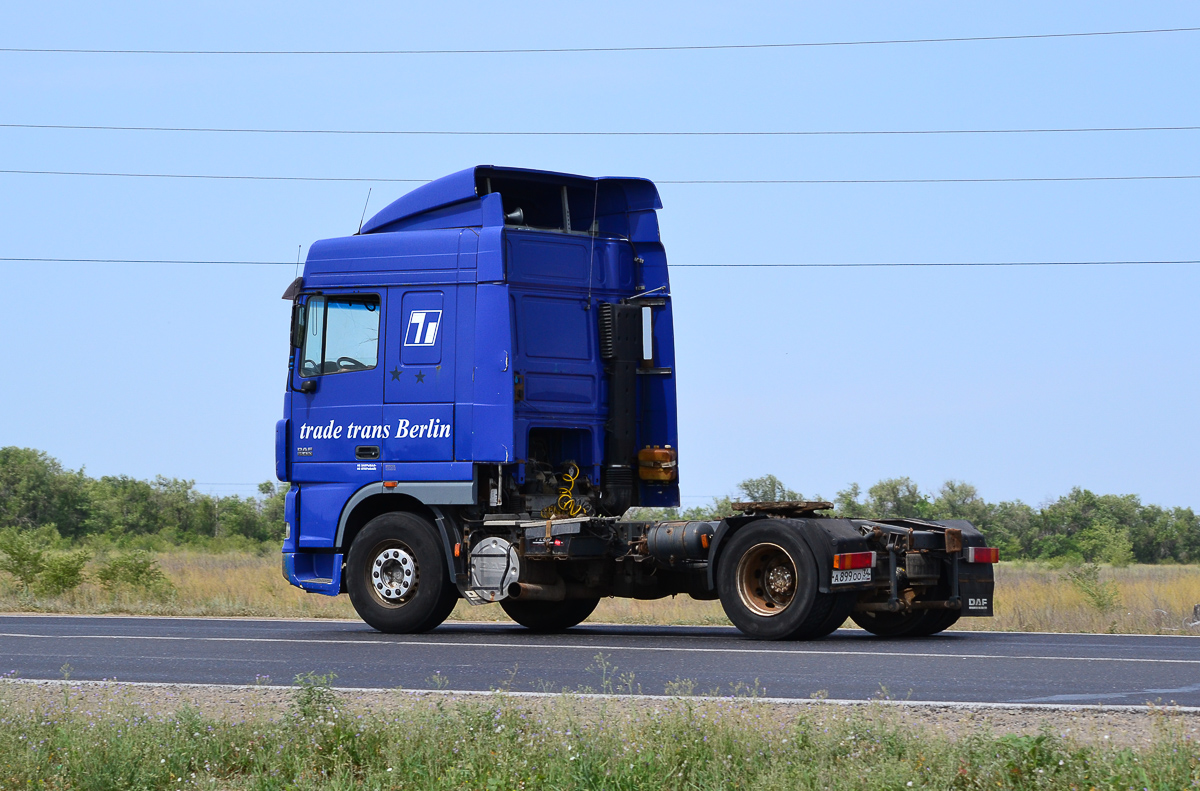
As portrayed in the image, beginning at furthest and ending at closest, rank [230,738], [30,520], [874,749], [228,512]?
[228,512] → [30,520] → [230,738] → [874,749]

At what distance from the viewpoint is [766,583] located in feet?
41.7

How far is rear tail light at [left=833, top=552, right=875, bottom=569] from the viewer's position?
12023 millimetres

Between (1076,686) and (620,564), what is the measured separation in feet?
19.8

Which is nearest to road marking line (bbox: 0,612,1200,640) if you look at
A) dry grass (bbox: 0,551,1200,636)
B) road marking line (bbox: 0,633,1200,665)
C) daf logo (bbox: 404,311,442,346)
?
dry grass (bbox: 0,551,1200,636)

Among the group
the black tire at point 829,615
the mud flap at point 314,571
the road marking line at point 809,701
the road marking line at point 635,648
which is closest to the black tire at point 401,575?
the mud flap at point 314,571

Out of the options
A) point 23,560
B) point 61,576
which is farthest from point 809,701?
point 23,560

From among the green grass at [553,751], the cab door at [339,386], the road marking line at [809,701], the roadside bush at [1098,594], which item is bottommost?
the green grass at [553,751]

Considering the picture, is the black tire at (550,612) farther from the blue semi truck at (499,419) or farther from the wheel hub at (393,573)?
the wheel hub at (393,573)

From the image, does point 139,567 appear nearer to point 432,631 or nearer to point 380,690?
point 432,631

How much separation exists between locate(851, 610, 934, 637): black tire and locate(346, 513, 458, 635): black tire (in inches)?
157

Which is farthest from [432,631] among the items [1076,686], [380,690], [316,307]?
[1076,686]

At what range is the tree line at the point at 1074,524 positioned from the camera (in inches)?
1690

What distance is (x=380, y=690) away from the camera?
8.69 meters

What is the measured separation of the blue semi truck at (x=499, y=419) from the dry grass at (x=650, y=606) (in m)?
2.57
